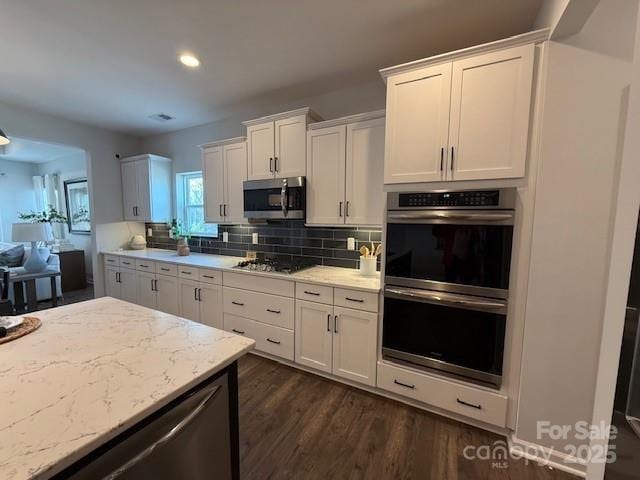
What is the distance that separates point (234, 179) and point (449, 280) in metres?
2.45

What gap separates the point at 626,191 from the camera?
71 cm

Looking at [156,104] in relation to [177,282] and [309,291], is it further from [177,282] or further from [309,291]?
[309,291]

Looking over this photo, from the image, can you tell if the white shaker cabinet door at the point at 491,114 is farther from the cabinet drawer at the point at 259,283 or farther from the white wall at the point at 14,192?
the white wall at the point at 14,192

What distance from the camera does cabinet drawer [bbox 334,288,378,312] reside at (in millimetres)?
2078

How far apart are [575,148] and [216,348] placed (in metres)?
2.04

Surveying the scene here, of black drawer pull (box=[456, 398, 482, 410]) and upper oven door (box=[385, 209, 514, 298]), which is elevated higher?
upper oven door (box=[385, 209, 514, 298])

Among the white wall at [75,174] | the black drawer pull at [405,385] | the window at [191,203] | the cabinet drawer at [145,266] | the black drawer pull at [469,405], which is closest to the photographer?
the black drawer pull at [469,405]

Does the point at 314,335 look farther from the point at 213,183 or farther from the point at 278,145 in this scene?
the point at 213,183

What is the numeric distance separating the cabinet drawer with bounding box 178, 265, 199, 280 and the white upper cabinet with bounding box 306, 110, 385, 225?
143 centimetres

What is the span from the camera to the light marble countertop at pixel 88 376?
1.98 ft

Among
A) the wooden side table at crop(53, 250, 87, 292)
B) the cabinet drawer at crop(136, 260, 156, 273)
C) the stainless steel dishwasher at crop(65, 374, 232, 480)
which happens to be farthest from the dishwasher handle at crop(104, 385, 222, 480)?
the wooden side table at crop(53, 250, 87, 292)

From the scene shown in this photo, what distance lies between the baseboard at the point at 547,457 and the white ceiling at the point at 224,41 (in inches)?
106

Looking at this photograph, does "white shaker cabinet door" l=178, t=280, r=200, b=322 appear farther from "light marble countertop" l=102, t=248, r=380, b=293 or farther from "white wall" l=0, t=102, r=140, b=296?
"white wall" l=0, t=102, r=140, b=296

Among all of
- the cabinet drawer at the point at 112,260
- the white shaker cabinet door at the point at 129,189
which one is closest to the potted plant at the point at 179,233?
the white shaker cabinet door at the point at 129,189
